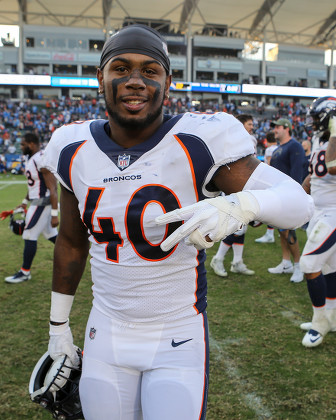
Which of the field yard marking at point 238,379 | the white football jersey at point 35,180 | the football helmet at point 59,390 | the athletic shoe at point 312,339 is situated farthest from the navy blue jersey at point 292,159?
the football helmet at point 59,390

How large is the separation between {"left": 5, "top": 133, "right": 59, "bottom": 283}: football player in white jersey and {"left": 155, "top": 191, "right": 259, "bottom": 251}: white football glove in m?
4.46

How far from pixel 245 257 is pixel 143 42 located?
5.67 meters

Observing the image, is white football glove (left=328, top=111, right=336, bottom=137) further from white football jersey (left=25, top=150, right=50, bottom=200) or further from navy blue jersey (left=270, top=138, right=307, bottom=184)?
white football jersey (left=25, top=150, right=50, bottom=200)

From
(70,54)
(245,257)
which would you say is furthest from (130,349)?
(70,54)

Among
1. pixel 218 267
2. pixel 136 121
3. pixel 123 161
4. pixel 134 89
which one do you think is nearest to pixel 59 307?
pixel 123 161

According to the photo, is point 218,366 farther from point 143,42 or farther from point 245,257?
point 245,257

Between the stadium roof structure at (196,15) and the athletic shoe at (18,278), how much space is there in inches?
1476

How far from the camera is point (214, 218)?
136 centimetres

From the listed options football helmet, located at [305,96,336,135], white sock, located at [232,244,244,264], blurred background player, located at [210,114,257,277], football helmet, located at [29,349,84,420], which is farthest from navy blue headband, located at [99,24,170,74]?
white sock, located at [232,244,244,264]

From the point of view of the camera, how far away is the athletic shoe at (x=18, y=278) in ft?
18.3

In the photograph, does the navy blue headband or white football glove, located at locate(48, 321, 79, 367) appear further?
white football glove, located at locate(48, 321, 79, 367)

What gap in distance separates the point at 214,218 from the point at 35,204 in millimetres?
4785

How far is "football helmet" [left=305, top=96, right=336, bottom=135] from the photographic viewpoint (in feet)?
12.4

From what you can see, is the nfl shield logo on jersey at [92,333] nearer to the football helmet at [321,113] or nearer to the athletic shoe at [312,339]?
the athletic shoe at [312,339]
